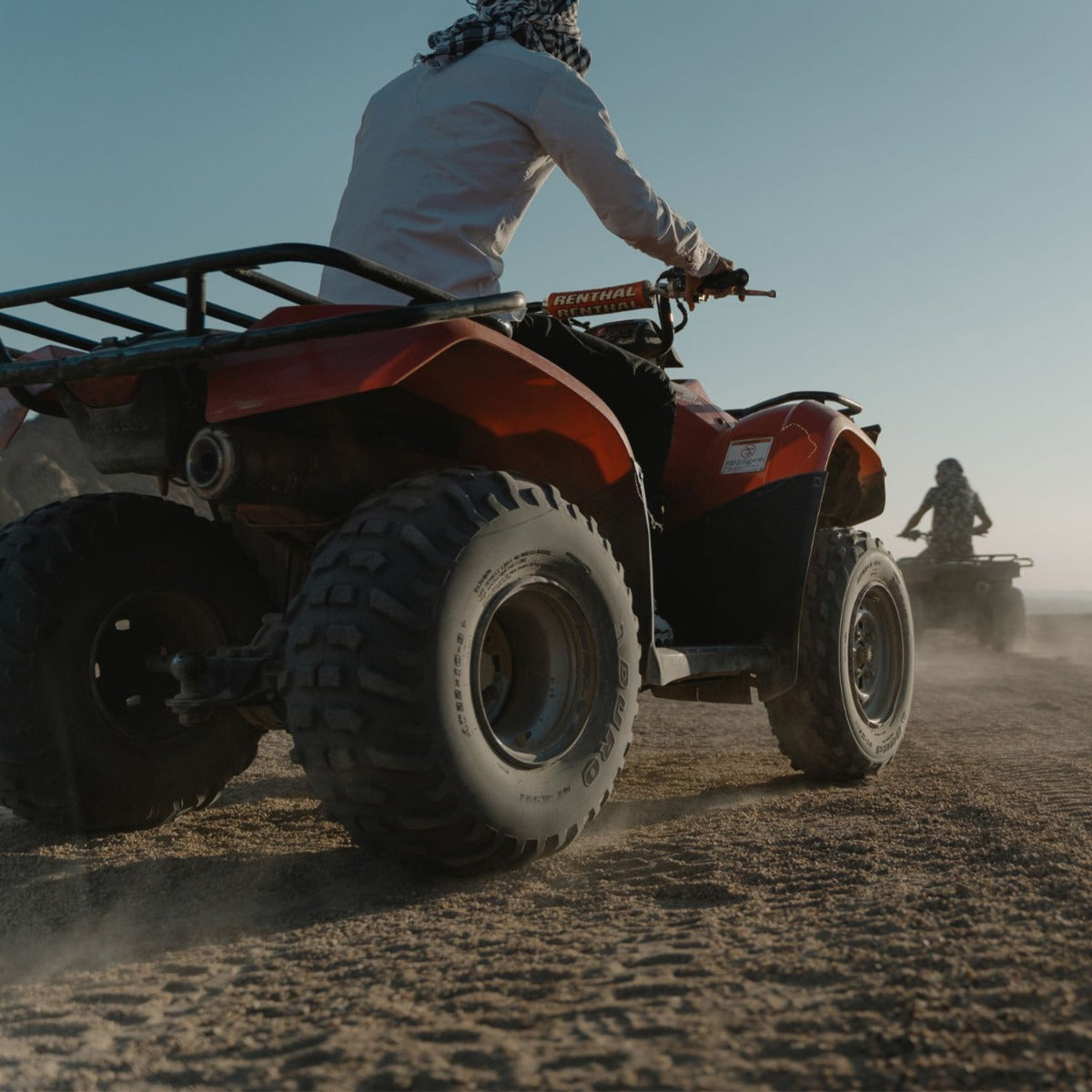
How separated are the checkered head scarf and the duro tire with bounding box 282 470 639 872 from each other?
1342 mm

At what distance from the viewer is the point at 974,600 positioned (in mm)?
14773

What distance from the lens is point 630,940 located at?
7.06 ft

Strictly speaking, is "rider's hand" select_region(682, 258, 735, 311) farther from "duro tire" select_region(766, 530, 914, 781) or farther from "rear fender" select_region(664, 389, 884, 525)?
"duro tire" select_region(766, 530, 914, 781)

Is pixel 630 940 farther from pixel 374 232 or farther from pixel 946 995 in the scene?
pixel 374 232

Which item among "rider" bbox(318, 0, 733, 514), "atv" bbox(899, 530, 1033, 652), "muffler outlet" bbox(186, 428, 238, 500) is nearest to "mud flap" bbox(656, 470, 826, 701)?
"rider" bbox(318, 0, 733, 514)

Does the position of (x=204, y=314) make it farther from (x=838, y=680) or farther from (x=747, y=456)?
(x=838, y=680)

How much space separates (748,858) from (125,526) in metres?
1.92

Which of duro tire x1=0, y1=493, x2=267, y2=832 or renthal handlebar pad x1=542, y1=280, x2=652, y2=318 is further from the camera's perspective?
Result: renthal handlebar pad x1=542, y1=280, x2=652, y2=318

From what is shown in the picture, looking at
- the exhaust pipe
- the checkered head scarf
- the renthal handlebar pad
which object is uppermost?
the checkered head scarf

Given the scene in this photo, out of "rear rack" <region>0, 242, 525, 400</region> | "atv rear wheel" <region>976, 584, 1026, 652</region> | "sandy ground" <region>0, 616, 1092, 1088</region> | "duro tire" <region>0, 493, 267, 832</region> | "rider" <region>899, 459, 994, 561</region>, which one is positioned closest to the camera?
"sandy ground" <region>0, 616, 1092, 1088</region>

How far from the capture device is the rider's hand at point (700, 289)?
409 centimetres

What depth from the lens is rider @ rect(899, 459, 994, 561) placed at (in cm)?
1575

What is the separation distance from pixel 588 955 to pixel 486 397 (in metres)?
1.46

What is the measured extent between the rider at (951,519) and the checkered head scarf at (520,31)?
43.5ft
